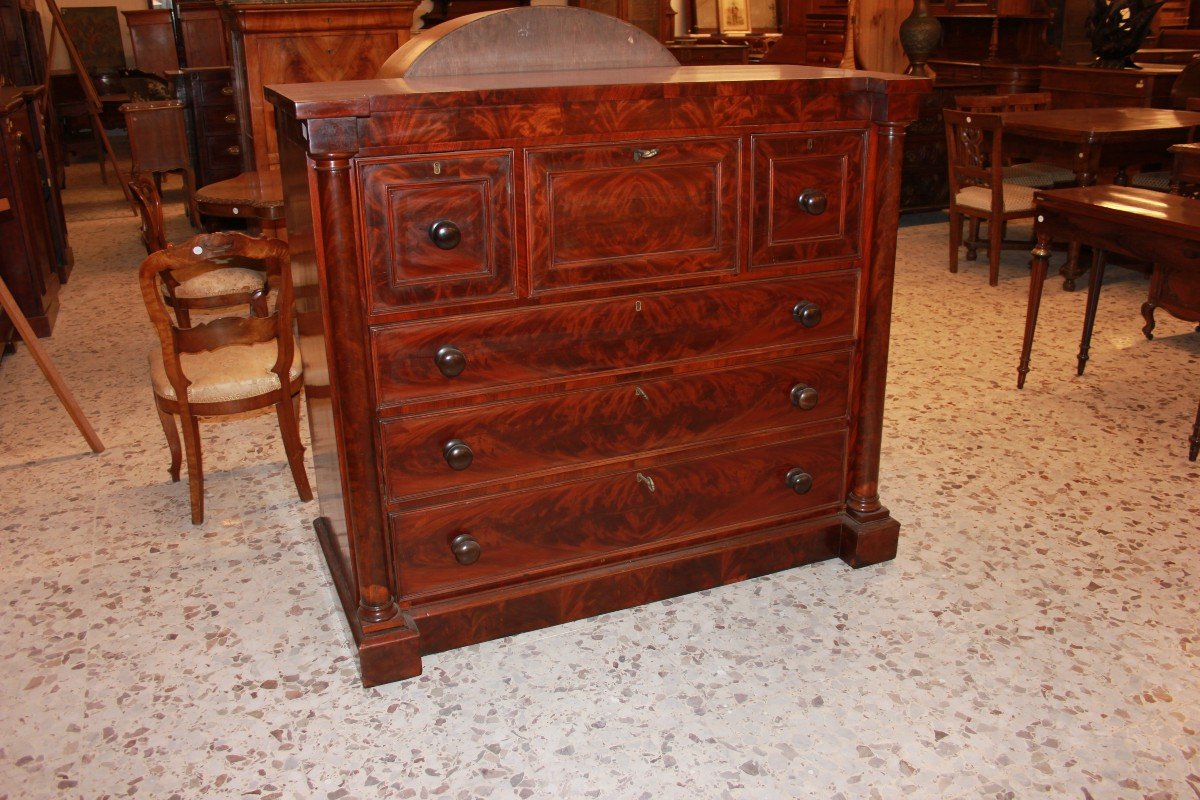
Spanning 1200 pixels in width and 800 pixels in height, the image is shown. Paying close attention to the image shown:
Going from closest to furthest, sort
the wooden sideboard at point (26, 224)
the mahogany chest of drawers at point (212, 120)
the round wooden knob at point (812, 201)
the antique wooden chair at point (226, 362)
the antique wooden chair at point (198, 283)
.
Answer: the round wooden knob at point (812, 201) < the antique wooden chair at point (226, 362) < the antique wooden chair at point (198, 283) < the wooden sideboard at point (26, 224) < the mahogany chest of drawers at point (212, 120)

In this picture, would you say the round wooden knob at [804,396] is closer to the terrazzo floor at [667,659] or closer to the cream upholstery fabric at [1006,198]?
the terrazzo floor at [667,659]

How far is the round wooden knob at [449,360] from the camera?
7.38ft

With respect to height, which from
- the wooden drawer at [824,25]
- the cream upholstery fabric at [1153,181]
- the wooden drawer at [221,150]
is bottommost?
the cream upholstery fabric at [1153,181]

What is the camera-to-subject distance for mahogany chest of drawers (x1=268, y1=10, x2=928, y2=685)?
2174mm

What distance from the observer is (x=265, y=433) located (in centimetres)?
392

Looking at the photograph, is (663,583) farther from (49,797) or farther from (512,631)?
(49,797)

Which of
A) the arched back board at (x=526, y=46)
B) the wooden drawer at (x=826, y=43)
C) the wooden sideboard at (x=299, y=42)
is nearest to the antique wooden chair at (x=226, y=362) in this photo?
the arched back board at (x=526, y=46)

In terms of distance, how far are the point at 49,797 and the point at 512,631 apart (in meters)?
1.06

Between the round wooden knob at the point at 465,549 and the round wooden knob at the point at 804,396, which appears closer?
the round wooden knob at the point at 465,549

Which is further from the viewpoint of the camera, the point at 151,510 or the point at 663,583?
the point at 151,510

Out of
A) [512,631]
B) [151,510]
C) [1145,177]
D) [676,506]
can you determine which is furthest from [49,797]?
[1145,177]

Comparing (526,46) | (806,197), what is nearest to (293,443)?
(526,46)

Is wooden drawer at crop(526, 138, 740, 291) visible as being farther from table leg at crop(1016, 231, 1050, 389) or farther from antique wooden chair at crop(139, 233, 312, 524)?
table leg at crop(1016, 231, 1050, 389)

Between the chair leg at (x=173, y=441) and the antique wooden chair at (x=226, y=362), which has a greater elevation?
the antique wooden chair at (x=226, y=362)
